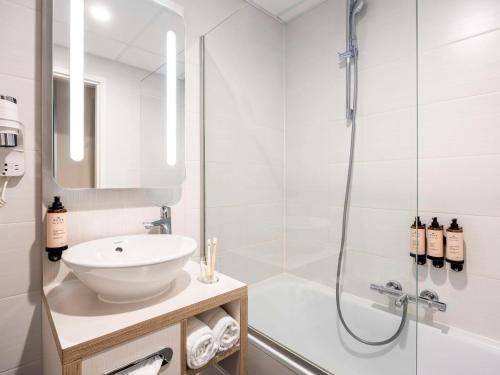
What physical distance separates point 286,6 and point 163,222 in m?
1.52

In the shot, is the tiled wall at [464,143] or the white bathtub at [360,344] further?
the tiled wall at [464,143]

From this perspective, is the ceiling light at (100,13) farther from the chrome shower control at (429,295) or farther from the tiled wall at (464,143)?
the chrome shower control at (429,295)

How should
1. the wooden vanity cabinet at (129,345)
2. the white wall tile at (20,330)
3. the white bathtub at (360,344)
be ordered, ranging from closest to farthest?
1. the wooden vanity cabinet at (129,345)
2. the white wall tile at (20,330)
3. the white bathtub at (360,344)

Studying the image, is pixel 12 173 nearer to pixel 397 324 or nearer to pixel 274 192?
pixel 274 192

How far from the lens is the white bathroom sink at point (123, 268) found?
71 cm

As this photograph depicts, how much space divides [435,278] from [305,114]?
1127 millimetres

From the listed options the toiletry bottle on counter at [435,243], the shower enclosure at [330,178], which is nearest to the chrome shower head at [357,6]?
the shower enclosure at [330,178]

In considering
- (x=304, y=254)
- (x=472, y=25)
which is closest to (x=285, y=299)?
(x=304, y=254)

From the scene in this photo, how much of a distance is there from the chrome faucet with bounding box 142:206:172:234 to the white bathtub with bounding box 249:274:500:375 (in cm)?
59

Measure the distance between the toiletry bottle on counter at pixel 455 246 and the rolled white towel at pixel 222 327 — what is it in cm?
104

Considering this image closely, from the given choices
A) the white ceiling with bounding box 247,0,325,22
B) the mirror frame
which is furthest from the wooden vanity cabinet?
the white ceiling with bounding box 247,0,325,22

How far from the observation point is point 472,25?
1221 millimetres

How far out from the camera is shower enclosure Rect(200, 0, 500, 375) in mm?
1119

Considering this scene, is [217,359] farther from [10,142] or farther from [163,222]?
[10,142]
